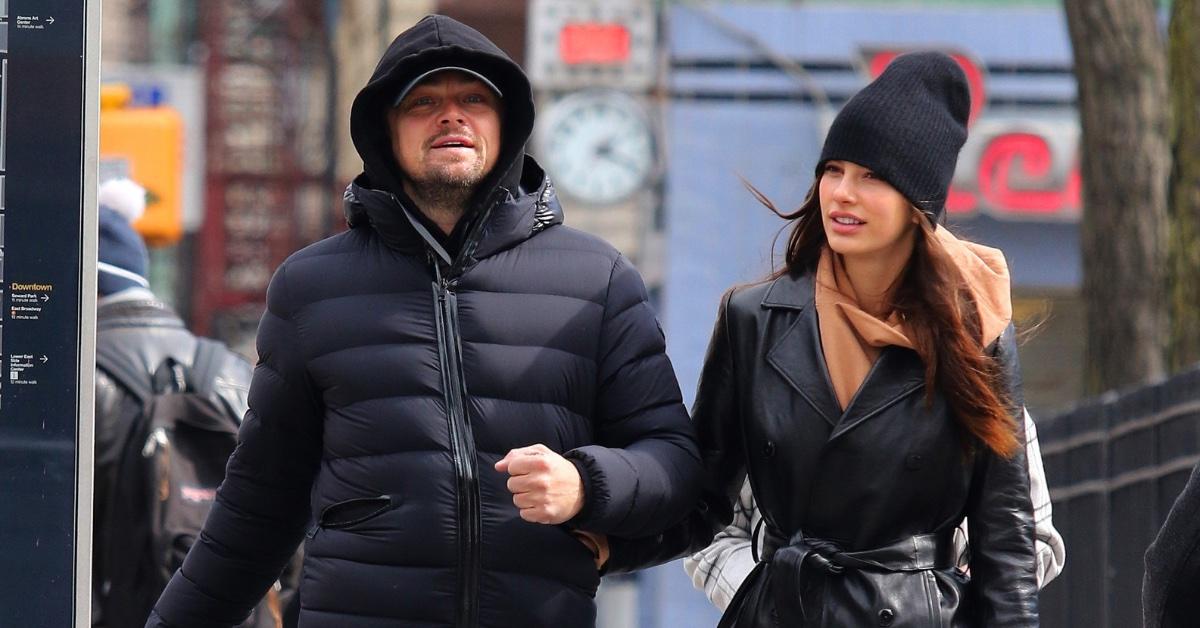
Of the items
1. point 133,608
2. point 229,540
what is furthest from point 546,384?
point 133,608

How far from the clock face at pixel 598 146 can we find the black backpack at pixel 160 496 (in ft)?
37.3

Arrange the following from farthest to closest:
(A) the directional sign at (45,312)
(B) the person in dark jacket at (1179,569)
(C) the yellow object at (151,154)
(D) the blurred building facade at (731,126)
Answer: (D) the blurred building facade at (731,126) → (C) the yellow object at (151,154) → (A) the directional sign at (45,312) → (B) the person in dark jacket at (1179,569)

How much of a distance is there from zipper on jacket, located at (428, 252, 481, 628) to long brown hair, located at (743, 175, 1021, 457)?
659 mm

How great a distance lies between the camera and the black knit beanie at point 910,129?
12.8 ft

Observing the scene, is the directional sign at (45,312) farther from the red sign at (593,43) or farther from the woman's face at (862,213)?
the red sign at (593,43)

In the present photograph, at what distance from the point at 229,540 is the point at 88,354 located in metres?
0.62

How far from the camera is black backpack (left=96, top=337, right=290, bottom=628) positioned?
18.5 ft

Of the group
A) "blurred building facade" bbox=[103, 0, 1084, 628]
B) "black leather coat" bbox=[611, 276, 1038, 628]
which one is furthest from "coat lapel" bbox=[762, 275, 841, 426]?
"blurred building facade" bbox=[103, 0, 1084, 628]

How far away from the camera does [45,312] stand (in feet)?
12.2

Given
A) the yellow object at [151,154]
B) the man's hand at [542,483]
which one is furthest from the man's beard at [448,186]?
the yellow object at [151,154]

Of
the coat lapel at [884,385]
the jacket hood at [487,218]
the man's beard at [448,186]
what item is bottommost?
the coat lapel at [884,385]

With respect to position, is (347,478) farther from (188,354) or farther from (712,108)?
(712,108)

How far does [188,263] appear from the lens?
25.2 metres

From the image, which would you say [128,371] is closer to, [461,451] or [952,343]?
[461,451]
